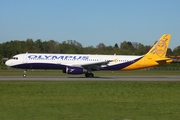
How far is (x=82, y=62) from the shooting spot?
1885 inches

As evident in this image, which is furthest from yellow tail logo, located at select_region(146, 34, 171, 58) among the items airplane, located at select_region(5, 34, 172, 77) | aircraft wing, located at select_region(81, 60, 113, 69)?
aircraft wing, located at select_region(81, 60, 113, 69)

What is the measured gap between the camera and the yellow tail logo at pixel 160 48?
51.1 metres

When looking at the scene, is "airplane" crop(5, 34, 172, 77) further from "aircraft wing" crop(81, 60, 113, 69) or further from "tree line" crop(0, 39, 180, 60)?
"tree line" crop(0, 39, 180, 60)

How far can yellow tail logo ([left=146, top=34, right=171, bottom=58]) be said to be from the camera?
5112 cm

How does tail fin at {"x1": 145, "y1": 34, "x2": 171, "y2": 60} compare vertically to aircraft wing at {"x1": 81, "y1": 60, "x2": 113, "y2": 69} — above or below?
above

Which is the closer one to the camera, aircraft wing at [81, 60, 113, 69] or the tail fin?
aircraft wing at [81, 60, 113, 69]

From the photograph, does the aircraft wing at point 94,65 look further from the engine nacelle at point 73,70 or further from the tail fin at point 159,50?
the tail fin at point 159,50

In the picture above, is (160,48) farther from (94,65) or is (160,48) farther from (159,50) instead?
(94,65)
